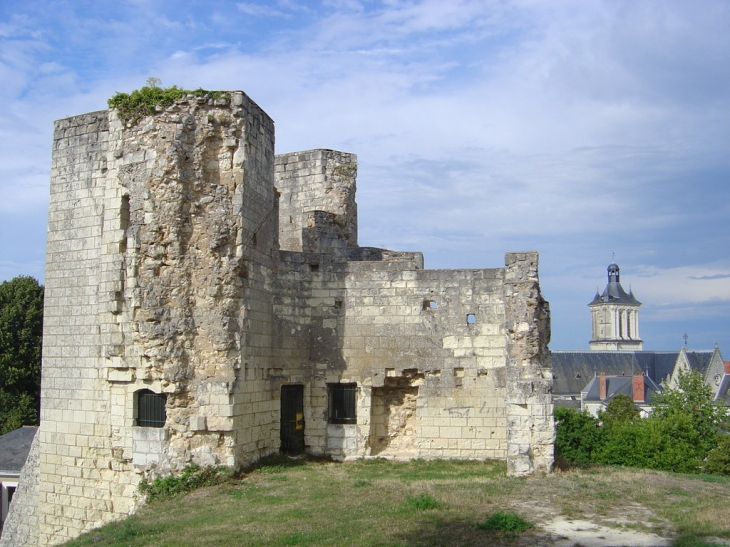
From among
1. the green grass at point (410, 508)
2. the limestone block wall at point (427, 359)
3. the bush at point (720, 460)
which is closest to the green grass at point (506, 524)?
the green grass at point (410, 508)

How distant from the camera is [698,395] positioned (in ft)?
116

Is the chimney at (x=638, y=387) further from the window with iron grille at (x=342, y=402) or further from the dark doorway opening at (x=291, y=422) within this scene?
the dark doorway opening at (x=291, y=422)

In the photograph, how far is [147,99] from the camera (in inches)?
465

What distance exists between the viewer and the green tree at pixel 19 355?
1096 inches

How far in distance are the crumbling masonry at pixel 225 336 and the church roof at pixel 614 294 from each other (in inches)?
4004

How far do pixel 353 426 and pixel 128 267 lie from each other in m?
5.15

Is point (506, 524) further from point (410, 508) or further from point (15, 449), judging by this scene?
point (15, 449)

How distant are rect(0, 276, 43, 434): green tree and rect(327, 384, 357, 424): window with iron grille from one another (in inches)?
746

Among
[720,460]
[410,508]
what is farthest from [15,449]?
[720,460]

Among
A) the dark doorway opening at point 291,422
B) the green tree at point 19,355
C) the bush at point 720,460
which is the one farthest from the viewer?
the green tree at point 19,355

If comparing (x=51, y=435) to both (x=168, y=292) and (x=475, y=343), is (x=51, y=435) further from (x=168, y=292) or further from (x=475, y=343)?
(x=475, y=343)

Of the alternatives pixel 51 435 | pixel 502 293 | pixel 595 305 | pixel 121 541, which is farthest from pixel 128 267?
pixel 595 305

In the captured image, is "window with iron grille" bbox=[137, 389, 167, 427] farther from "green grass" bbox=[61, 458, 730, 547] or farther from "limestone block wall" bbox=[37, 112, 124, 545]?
"green grass" bbox=[61, 458, 730, 547]

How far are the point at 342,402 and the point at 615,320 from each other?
335 ft
